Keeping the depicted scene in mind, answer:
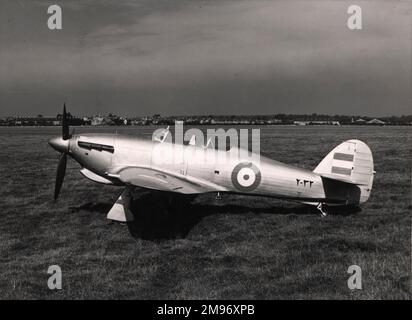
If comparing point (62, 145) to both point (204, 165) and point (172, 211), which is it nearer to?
point (172, 211)

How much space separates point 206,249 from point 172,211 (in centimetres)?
242

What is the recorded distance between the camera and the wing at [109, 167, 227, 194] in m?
7.64

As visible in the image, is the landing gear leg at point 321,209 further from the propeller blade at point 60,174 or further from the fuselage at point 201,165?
the propeller blade at point 60,174

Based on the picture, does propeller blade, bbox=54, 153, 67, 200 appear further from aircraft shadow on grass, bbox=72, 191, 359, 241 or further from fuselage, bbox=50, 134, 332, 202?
aircraft shadow on grass, bbox=72, 191, 359, 241

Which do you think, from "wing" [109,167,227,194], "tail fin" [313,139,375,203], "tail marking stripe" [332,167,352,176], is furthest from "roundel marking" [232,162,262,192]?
"tail marking stripe" [332,167,352,176]

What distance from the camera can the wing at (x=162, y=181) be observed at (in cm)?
764

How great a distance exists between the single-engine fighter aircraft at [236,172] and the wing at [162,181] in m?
0.02

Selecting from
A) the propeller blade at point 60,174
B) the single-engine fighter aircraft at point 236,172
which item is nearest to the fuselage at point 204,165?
the single-engine fighter aircraft at point 236,172

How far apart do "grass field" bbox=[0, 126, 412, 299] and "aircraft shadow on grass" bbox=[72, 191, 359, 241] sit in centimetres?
3

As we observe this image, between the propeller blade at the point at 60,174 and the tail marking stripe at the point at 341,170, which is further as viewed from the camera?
the propeller blade at the point at 60,174

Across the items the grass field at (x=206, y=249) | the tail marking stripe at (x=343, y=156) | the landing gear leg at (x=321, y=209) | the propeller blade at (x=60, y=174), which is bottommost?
the grass field at (x=206, y=249)

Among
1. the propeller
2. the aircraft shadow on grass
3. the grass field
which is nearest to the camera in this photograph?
the grass field
